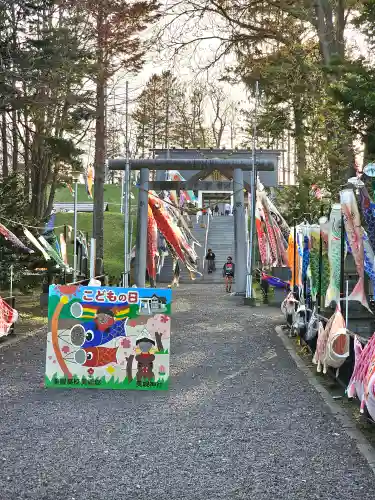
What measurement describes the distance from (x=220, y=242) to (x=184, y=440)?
32.8 metres

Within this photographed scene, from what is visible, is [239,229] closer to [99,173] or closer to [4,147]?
[99,173]

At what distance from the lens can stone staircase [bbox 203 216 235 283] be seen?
32875 mm

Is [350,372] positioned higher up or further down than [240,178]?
further down

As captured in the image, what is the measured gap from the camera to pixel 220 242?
1531 inches

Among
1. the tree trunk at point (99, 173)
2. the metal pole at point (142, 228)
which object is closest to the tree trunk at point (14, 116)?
the tree trunk at point (99, 173)

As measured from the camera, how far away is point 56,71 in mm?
12578

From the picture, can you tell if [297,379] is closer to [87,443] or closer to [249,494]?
[87,443]

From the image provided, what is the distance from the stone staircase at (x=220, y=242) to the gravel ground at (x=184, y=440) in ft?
72.4

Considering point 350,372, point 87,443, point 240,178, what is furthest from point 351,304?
point 240,178

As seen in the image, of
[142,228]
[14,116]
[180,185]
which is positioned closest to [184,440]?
[14,116]

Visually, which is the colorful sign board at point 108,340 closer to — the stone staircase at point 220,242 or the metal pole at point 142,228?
the metal pole at point 142,228

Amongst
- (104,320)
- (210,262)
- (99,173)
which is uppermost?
(99,173)

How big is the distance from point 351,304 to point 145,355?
145 inches

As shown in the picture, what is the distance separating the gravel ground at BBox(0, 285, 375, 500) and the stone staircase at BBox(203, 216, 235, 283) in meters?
22.1
